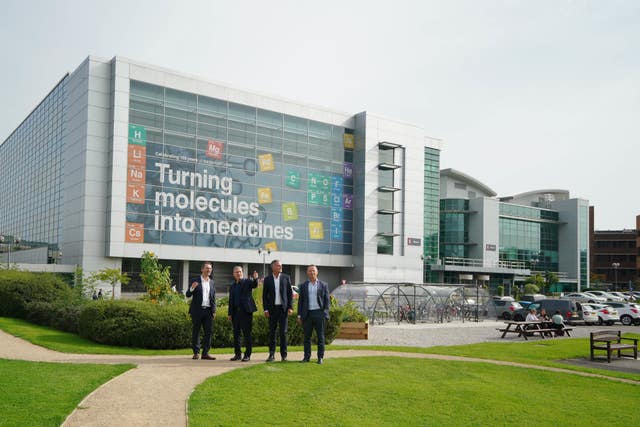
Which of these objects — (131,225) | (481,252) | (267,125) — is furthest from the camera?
(481,252)

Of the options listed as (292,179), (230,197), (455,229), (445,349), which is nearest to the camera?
(445,349)

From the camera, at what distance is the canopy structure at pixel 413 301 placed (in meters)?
33.7

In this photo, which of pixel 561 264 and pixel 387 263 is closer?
pixel 387 263

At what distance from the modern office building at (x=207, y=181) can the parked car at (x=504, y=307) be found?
61.5ft

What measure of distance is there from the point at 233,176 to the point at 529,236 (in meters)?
52.1

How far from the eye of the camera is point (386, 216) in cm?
6019

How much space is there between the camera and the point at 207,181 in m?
48.2

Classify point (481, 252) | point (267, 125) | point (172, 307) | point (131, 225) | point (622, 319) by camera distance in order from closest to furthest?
1. point (172, 307)
2. point (622, 319)
3. point (131, 225)
4. point (267, 125)
5. point (481, 252)

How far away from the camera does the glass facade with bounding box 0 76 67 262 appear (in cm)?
5179

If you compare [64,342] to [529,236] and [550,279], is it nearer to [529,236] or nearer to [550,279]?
[550,279]

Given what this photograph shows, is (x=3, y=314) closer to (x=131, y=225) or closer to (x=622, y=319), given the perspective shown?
(x=131, y=225)

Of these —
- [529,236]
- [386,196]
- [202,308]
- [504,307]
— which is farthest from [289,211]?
[529,236]

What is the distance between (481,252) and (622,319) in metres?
41.2

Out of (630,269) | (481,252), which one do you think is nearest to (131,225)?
(481,252)
